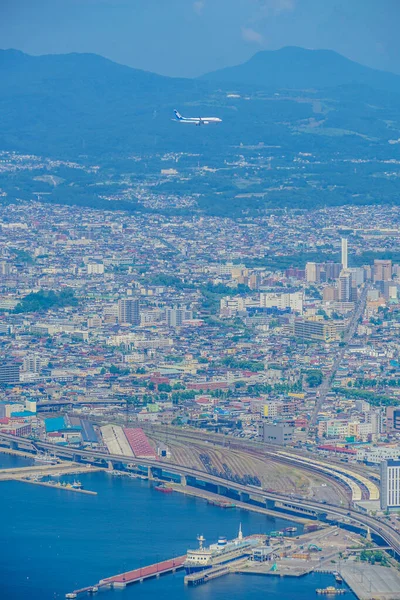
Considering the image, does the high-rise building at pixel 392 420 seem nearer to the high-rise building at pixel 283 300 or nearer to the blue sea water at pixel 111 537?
the blue sea water at pixel 111 537

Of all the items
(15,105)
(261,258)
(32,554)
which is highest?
(15,105)

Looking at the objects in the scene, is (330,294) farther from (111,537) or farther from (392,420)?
(111,537)

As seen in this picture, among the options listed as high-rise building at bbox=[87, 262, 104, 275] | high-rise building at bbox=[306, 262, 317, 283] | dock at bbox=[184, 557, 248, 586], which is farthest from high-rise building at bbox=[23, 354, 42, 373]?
dock at bbox=[184, 557, 248, 586]

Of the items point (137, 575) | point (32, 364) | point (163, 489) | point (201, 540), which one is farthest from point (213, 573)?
point (32, 364)

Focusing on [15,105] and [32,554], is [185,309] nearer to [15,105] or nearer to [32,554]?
[32,554]

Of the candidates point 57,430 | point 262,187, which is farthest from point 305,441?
point 262,187

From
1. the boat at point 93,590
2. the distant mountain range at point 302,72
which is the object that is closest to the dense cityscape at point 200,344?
the boat at point 93,590
